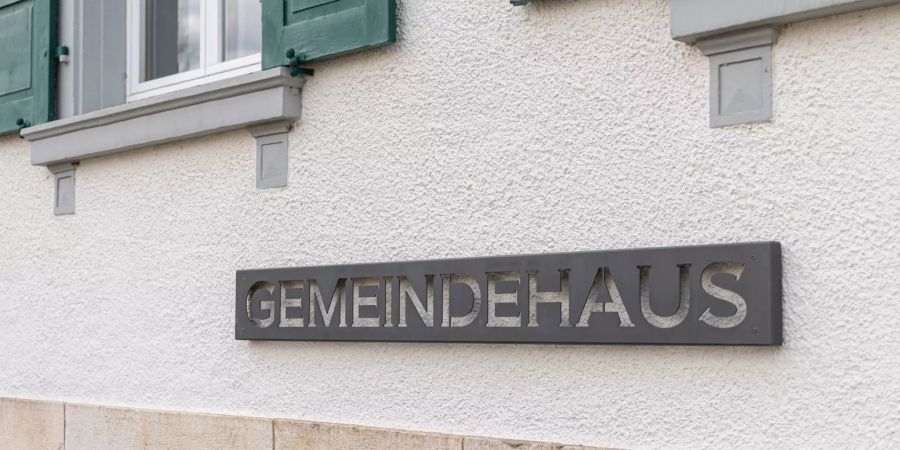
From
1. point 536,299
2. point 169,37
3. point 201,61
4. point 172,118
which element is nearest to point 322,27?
point 172,118

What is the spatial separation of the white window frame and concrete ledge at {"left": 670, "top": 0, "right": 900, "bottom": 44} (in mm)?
2571

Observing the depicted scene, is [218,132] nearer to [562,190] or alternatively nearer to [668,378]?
[562,190]

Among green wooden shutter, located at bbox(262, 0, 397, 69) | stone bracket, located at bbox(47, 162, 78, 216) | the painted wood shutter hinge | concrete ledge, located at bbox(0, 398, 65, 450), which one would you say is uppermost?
green wooden shutter, located at bbox(262, 0, 397, 69)

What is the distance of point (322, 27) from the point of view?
5.12m

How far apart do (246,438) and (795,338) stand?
2655mm

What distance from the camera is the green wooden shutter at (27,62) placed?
262 inches

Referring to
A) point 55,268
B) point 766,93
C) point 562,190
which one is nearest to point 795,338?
point 766,93

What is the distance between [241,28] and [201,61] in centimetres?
29

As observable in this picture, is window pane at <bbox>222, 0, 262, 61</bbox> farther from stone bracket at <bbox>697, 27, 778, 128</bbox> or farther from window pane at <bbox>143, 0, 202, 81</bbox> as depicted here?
stone bracket at <bbox>697, 27, 778, 128</bbox>

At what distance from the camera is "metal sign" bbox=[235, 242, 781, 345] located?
3.68 metres

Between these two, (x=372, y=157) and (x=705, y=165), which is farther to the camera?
(x=372, y=157)

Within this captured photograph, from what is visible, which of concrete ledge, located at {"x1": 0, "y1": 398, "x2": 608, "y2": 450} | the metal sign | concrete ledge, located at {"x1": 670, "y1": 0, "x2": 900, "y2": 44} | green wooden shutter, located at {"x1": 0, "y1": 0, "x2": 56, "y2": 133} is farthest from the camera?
green wooden shutter, located at {"x1": 0, "y1": 0, "x2": 56, "y2": 133}

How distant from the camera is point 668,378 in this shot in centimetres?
391

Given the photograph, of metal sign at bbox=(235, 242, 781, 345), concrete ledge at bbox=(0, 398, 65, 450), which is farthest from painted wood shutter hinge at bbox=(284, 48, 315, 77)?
concrete ledge at bbox=(0, 398, 65, 450)
